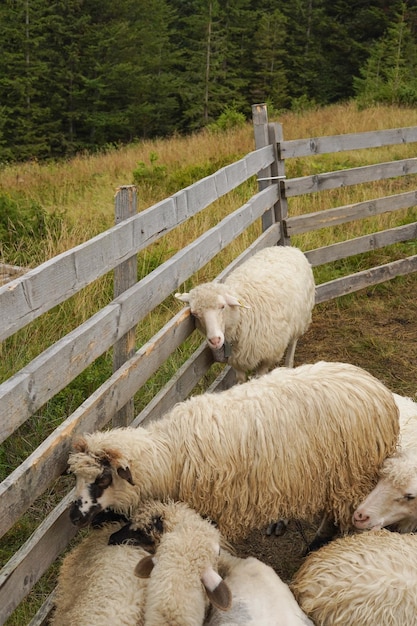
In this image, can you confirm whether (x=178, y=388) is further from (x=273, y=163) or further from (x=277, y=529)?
(x=273, y=163)

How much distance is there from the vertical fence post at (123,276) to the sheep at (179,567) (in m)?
0.72

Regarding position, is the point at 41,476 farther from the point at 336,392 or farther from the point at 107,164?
the point at 107,164

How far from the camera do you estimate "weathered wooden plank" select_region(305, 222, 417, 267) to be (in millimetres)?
6738

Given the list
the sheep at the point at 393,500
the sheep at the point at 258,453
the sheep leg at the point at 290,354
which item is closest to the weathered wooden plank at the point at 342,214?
the sheep leg at the point at 290,354

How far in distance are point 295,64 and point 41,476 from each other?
108 ft

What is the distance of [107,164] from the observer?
13.8 meters

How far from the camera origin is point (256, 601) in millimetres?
2680

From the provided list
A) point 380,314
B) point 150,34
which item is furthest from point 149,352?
point 150,34

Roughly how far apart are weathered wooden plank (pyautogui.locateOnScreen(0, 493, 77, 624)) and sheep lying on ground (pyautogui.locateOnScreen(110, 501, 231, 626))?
241 mm

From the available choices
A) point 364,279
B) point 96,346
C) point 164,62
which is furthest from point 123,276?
point 164,62

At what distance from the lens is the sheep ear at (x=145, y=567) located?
8.87 ft

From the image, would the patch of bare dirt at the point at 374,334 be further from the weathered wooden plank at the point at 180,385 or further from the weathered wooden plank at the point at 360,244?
the weathered wooden plank at the point at 180,385

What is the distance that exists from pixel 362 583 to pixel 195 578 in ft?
2.35

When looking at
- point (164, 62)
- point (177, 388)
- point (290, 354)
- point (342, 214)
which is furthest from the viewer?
point (164, 62)
